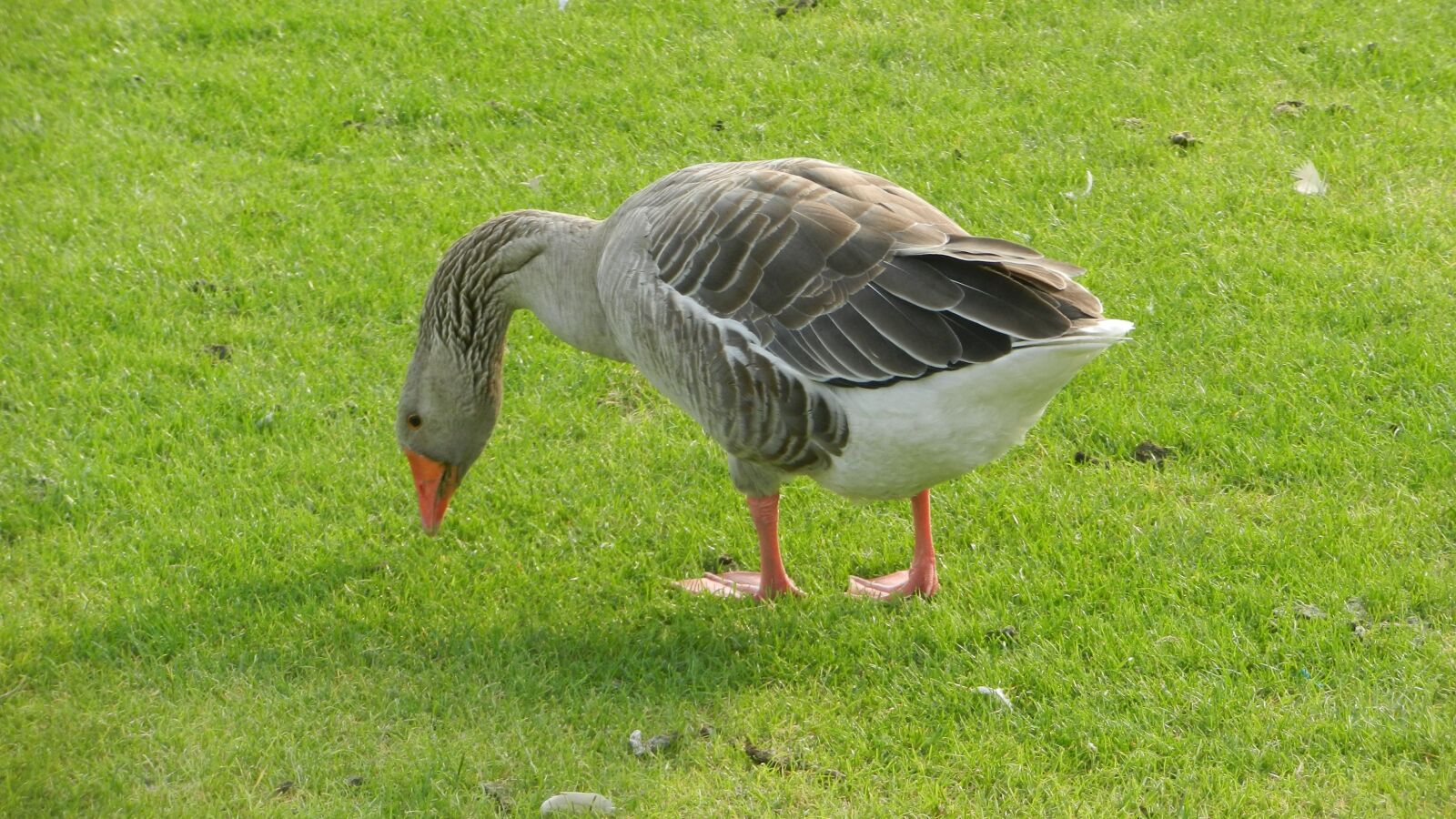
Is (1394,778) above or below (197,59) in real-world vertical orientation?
below

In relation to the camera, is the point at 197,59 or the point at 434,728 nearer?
the point at 434,728

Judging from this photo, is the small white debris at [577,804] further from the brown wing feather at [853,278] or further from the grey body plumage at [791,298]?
the brown wing feather at [853,278]

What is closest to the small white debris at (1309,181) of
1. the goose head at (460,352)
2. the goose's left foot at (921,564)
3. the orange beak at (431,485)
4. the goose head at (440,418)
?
the goose's left foot at (921,564)

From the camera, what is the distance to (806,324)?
411cm

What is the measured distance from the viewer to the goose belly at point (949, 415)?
3869 mm

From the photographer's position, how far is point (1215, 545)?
15.6 ft

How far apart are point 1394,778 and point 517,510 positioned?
127 inches

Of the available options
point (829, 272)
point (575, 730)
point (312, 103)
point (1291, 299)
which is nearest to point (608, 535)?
point (575, 730)

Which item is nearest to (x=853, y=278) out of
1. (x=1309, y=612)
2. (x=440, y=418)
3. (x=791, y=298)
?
(x=791, y=298)

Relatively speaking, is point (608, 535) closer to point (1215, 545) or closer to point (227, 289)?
point (1215, 545)

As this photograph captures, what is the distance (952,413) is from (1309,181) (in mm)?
3809

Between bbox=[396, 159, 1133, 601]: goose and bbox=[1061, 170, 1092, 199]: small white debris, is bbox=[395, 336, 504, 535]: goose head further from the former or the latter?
bbox=[1061, 170, 1092, 199]: small white debris

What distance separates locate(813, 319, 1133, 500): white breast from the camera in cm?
384

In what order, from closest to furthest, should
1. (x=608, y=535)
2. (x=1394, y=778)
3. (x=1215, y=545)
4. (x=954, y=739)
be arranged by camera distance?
(x=1394, y=778), (x=954, y=739), (x=1215, y=545), (x=608, y=535)
